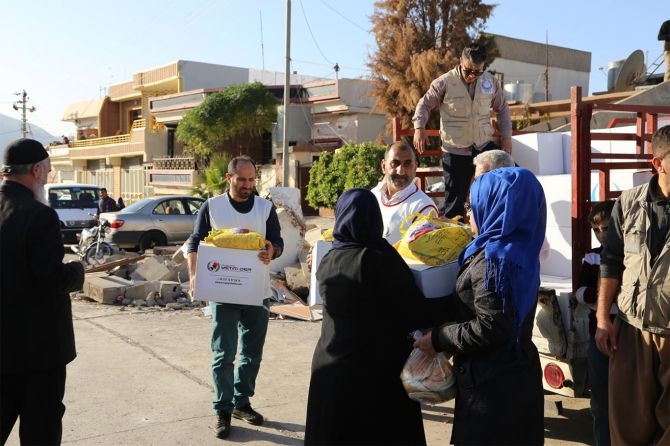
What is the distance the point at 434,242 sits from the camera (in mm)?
3035

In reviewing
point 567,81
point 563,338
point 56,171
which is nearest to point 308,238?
point 563,338

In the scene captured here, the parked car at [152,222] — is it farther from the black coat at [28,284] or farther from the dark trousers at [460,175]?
the black coat at [28,284]

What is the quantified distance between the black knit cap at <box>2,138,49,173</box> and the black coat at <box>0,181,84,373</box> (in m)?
0.16

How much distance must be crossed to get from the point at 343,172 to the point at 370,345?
18773mm

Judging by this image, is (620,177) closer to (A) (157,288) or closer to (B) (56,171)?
(A) (157,288)

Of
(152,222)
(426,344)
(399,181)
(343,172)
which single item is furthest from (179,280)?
(343,172)

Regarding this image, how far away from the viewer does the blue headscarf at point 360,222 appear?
2902 mm

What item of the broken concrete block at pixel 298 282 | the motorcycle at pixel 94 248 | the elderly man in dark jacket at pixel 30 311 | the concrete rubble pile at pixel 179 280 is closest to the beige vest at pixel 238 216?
the elderly man in dark jacket at pixel 30 311

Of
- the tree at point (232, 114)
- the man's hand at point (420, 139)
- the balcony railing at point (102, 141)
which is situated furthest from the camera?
the balcony railing at point (102, 141)

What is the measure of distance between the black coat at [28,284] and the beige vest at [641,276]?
2.67 metres

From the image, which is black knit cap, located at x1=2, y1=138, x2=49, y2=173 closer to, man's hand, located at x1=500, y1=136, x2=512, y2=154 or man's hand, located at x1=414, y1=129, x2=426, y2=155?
man's hand, located at x1=414, y1=129, x2=426, y2=155

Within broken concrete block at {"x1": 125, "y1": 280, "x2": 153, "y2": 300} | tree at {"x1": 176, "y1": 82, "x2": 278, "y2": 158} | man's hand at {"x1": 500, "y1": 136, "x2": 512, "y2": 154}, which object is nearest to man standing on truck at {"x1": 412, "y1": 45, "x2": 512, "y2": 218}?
man's hand at {"x1": 500, "y1": 136, "x2": 512, "y2": 154}

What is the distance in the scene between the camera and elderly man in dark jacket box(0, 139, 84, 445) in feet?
10.3

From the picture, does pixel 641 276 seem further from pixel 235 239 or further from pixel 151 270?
pixel 151 270
